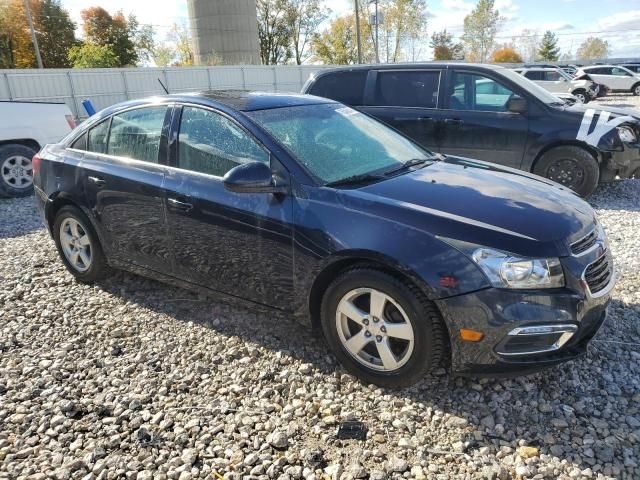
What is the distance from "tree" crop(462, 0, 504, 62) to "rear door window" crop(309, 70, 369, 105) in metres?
67.5

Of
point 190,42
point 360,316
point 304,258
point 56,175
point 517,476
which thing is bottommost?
point 517,476

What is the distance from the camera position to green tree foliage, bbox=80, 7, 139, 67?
144 feet

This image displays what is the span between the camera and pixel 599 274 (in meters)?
2.80

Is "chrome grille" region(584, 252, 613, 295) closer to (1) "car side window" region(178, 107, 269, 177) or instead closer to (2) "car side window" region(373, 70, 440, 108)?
(1) "car side window" region(178, 107, 269, 177)

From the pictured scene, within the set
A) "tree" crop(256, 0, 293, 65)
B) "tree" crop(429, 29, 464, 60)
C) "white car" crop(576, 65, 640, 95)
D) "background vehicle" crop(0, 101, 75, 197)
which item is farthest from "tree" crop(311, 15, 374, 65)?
"background vehicle" crop(0, 101, 75, 197)

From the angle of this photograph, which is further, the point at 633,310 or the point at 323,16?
the point at 323,16

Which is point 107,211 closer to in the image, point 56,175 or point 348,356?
point 56,175

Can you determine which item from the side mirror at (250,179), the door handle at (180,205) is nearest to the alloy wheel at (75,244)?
the door handle at (180,205)

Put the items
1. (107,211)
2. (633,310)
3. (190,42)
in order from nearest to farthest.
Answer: (633,310) → (107,211) → (190,42)

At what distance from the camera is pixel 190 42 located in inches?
2040

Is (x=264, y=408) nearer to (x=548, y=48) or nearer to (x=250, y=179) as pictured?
(x=250, y=179)

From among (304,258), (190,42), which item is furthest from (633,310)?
(190,42)

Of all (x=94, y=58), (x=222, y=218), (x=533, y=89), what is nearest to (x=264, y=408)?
(x=222, y=218)

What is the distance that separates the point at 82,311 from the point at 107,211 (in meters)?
0.83
